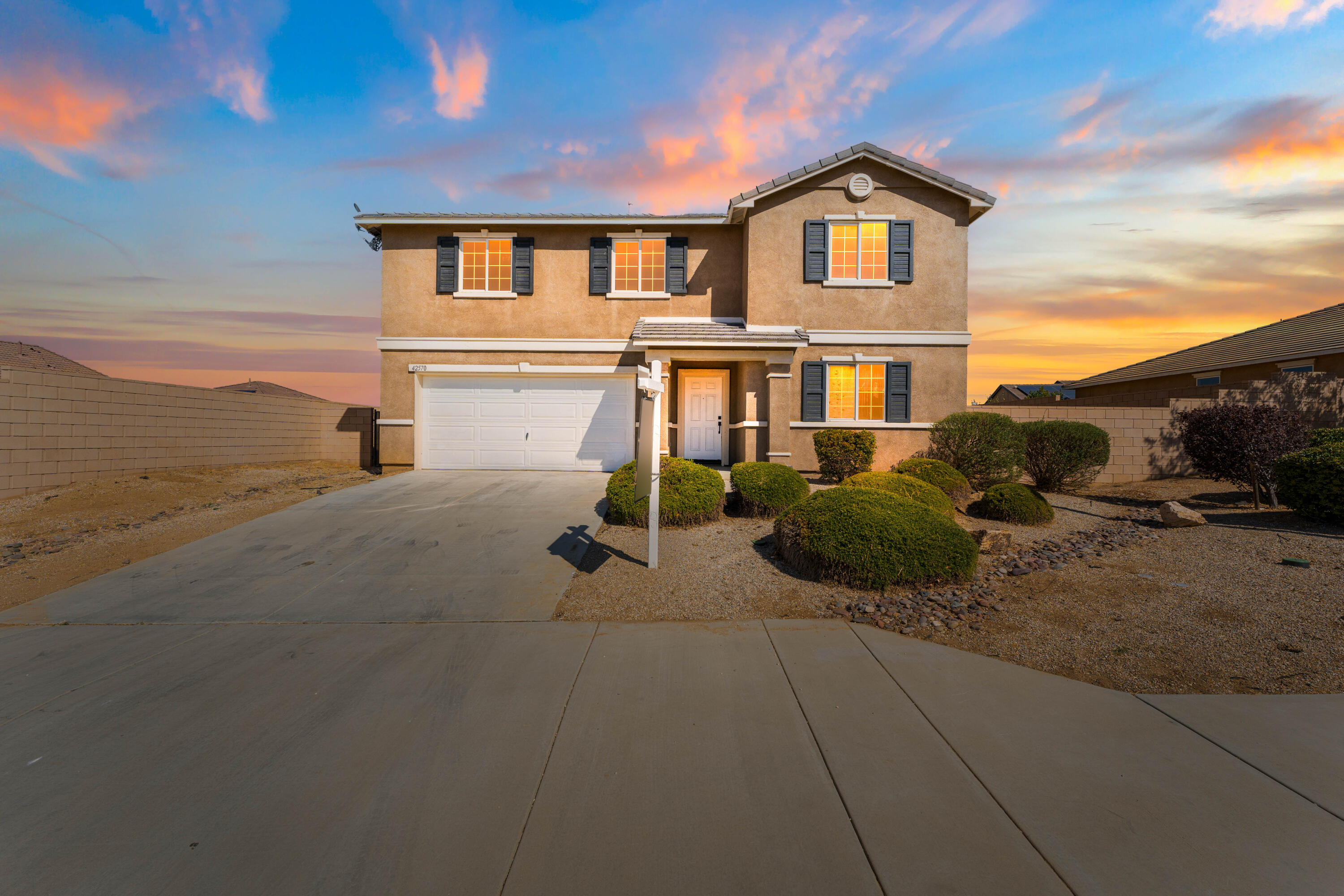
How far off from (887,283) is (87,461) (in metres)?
16.9

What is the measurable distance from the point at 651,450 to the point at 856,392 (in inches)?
332

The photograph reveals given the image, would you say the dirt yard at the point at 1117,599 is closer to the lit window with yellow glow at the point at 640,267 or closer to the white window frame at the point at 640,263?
the white window frame at the point at 640,263

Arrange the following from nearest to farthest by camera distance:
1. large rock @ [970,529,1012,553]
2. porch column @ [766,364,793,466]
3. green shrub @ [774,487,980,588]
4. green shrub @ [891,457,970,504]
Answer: green shrub @ [774,487,980,588] < large rock @ [970,529,1012,553] < green shrub @ [891,457,970,504] < porch column @ [766,364,793,466]

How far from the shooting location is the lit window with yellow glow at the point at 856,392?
1342 cm

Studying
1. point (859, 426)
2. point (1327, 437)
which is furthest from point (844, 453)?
point (1327, 437)

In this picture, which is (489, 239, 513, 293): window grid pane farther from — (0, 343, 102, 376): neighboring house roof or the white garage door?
(0, 343, 102, 376): neighboring house roof

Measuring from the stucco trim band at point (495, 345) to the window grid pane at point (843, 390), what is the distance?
188 inches

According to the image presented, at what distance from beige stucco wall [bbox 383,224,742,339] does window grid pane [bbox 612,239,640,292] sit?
15.4 inches

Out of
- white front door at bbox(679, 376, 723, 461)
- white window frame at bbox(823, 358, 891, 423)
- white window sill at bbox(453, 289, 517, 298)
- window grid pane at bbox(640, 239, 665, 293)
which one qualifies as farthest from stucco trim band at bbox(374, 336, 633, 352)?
white window frame at bbox(823, 358, 891, 423)

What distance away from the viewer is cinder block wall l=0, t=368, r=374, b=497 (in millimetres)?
10203

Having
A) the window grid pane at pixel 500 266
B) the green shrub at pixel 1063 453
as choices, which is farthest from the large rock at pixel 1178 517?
the window grid pane at pixel 500 266

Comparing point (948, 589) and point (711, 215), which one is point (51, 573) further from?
point (711, 215)

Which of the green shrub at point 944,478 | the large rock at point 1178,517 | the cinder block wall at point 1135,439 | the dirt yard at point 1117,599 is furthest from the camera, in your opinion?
the cinder block wall at point 1135,439

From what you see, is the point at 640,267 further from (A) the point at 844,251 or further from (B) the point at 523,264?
(A) the point at 844,251
